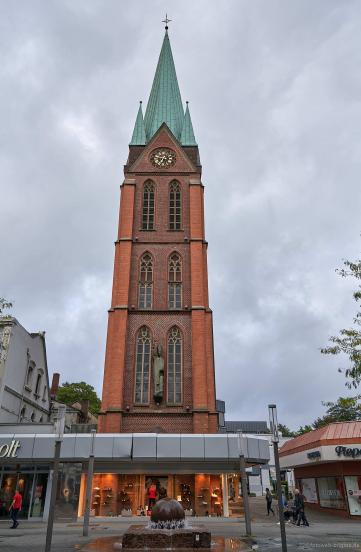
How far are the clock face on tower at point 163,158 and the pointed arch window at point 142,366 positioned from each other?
55.2 ft

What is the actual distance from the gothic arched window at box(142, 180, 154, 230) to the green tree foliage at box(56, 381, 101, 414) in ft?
89.0

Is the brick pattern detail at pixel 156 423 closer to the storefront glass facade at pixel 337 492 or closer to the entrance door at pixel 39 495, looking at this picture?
the entrance door at pixel 39 495

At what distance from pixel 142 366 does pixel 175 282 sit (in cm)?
750

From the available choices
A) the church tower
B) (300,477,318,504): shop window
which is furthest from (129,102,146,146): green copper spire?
(300,477,318,504): shop window

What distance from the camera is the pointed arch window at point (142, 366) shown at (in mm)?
32406

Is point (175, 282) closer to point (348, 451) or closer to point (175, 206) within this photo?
point (175, 206)

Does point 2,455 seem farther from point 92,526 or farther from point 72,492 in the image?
point 92,526

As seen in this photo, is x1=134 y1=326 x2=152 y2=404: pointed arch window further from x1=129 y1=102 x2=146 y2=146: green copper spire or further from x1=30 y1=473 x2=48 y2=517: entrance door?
x1=129 y1=102 x2=146 y2=146: green copper spire

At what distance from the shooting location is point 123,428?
31.0 metres

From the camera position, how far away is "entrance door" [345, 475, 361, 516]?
2711 cm

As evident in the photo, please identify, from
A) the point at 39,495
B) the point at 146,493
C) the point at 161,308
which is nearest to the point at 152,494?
the point at 146,493

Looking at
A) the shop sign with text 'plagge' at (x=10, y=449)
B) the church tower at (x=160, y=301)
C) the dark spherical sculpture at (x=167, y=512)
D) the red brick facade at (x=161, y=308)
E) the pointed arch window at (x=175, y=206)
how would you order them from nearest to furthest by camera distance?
the dark spherical sculpture at (x=167, y=512) → the shop sign with text 'plagge' at (x=10, y=449) → the red brick facade at (x=161, y=308) → the church tower at (x=160, y=301) → the pointed arch window at (x=175, y=206)

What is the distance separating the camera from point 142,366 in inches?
1316

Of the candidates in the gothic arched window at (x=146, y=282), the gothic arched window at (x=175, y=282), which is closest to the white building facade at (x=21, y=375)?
the gothic arched window at (x=146, y=282)
